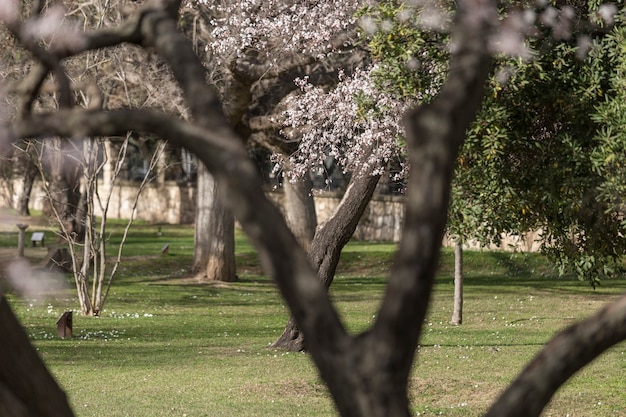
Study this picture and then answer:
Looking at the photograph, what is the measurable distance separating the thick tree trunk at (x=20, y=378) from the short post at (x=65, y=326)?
12.0 metres

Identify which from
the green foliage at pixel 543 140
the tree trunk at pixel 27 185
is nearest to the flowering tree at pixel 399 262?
the green foliage at pixel 543 140

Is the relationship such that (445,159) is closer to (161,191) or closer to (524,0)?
(524,0)

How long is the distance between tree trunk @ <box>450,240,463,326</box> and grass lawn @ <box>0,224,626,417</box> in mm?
228

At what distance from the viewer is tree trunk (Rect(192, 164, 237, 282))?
27.2 meters

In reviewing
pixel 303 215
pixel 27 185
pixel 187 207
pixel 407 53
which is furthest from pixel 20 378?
pixel 187 207

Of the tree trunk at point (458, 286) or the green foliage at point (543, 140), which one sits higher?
the green foliage at point (543, 140)

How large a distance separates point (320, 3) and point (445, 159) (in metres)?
12.9

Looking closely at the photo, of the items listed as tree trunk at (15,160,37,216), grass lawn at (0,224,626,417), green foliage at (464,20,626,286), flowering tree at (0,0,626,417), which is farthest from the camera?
tree trunk at (15,160,37,216)

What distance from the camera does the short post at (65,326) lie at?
16.5m

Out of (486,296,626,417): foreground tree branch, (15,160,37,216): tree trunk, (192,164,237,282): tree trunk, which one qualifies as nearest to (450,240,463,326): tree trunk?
(192,164,237,282): tree trunk

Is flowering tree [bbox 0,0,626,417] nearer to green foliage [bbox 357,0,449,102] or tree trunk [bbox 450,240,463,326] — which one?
green foliage [bbox 357,0,449,102]

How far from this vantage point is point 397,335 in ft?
13.2

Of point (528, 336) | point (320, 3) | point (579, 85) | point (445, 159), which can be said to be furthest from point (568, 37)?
point (528, 336)

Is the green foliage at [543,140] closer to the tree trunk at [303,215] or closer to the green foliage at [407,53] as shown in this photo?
the green foliage at [407,53]
